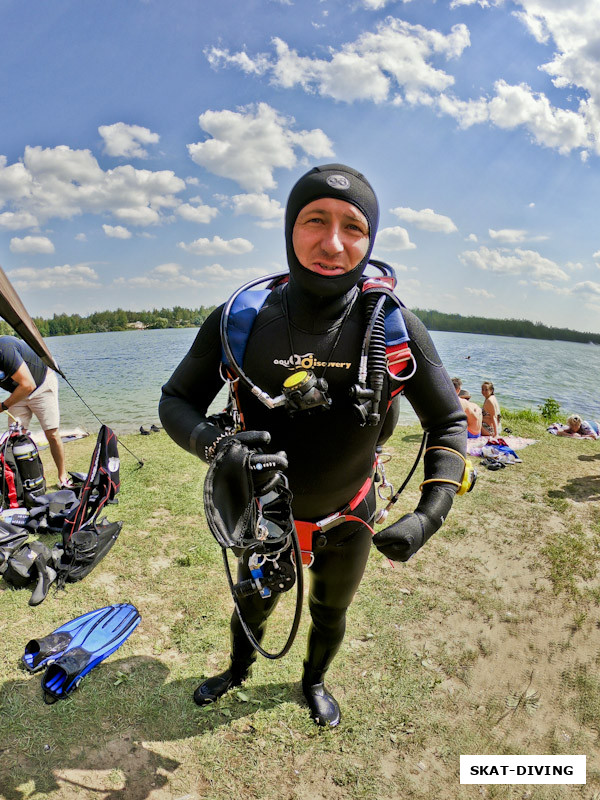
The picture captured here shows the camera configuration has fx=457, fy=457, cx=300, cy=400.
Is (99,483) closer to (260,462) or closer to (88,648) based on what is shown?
(88,648)

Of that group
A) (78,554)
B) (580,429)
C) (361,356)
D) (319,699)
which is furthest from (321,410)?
(580,429)

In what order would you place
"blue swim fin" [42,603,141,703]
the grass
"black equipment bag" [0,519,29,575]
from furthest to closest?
"black equipment bag" [0,519,29,575] → "blue swim fin" [42,603,141,703] → the grass

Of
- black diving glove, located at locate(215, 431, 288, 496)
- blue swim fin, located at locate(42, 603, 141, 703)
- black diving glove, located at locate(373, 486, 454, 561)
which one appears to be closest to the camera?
black diving glove, located at locate(215, 431, 288, 496)

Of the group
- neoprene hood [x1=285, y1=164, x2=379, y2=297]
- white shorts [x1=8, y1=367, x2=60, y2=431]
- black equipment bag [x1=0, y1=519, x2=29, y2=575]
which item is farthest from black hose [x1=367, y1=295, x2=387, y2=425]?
white shorts [x1=8, y1=367, x2=60, y2=431]

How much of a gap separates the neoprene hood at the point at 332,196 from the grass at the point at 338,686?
251cm

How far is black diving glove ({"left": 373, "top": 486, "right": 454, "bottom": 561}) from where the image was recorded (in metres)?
1.81

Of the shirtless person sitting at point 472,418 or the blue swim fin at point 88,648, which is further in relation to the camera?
the shirtless person sitting at point 472,418

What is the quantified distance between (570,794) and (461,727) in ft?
1.91

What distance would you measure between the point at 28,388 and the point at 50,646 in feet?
10.8

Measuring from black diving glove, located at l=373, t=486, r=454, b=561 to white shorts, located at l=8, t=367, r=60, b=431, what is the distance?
5.31 meters

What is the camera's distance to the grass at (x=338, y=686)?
2416 mm

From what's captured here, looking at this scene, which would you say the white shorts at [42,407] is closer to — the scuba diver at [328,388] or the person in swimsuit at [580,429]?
the scuba diver at [328,388]

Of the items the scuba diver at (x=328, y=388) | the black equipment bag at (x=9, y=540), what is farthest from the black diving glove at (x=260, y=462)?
the black equipment bag at (x=9, y=540)

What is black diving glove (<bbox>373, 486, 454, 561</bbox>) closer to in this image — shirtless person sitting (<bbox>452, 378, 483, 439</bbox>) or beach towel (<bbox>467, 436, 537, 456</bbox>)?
shirtless person sitting (<bbox>452, 378, 483, 439</bbox>)
